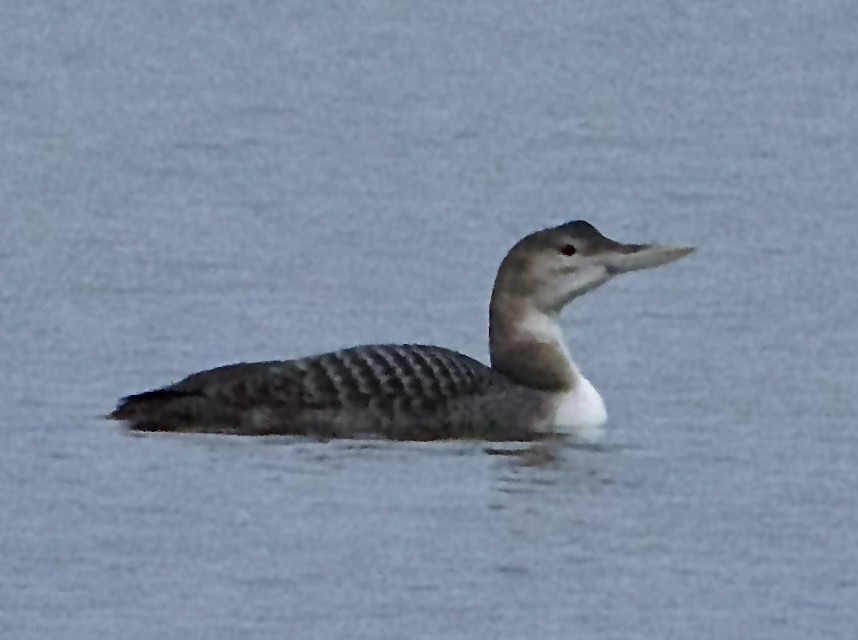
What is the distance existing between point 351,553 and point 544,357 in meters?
2.15

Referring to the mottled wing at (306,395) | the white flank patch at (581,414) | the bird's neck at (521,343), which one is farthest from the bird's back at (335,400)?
the bird's neck at (521,343)

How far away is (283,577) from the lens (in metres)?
9.12

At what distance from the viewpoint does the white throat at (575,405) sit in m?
11.1

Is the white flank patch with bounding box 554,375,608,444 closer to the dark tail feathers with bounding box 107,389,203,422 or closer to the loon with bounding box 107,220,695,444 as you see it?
the loon with bounding box 107,220,695,444

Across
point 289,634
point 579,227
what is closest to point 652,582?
point 289,634

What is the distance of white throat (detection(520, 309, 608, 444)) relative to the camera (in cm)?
1112

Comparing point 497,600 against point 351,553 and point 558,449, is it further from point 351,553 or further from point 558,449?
point 558,449

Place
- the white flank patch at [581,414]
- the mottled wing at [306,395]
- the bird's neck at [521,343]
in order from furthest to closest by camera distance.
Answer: the bird's neck at [521,343] < the white flank patch at [581,414] < the mottled wing at [306,395]

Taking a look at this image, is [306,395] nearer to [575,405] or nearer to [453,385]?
[453,385]

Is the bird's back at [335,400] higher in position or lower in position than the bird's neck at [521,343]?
lower

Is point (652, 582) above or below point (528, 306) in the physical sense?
below

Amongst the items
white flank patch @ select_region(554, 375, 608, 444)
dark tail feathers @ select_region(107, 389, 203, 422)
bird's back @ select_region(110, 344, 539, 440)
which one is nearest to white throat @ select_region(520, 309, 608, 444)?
white flank patch @ select_region(554, 375, 608, 444)

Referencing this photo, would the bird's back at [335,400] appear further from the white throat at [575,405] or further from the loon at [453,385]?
the white throat at [575,405]

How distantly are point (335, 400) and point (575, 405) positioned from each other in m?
0.89
